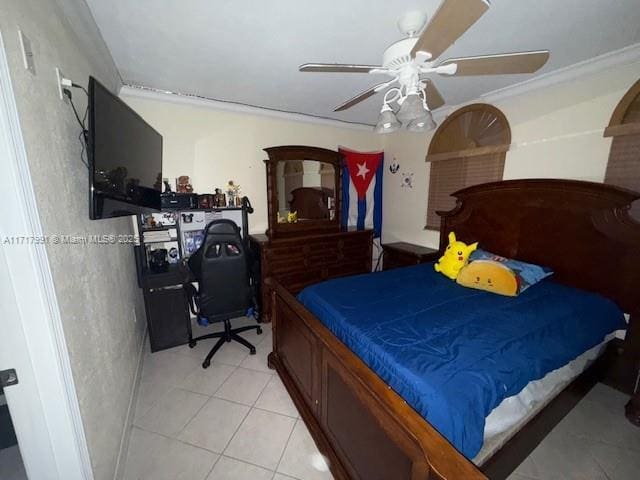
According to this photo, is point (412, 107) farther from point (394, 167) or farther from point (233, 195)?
point (394, 167)

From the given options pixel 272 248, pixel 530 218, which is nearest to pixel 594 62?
pixel 530 218

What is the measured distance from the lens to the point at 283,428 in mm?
1678

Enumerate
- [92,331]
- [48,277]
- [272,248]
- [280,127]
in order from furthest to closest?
[280,127]
[272,248]
[92,331]
[48,277]

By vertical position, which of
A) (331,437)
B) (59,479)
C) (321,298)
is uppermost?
(321,298)

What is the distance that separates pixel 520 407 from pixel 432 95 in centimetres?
182

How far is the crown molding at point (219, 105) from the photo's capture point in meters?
2.44

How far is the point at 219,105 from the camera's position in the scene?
2.77 m

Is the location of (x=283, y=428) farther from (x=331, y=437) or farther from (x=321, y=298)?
(x=321, y=298)

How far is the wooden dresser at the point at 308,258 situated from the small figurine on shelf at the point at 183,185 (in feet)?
2.80

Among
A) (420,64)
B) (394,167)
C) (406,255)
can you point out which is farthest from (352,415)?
(394,167)

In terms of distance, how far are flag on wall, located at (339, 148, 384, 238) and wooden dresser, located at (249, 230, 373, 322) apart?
1.57ft

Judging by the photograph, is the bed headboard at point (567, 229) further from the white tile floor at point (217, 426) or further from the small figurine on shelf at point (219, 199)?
the small figurine on shelf at point (219, 199)

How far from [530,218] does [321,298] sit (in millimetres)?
2017

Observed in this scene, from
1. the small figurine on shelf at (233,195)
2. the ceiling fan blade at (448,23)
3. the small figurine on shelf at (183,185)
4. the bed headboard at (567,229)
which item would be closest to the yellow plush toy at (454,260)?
the bed headboard at (567,229)
